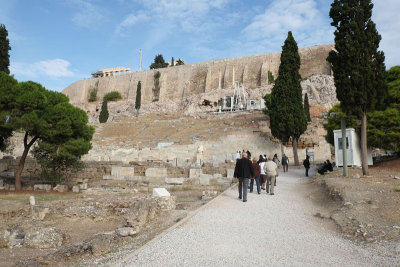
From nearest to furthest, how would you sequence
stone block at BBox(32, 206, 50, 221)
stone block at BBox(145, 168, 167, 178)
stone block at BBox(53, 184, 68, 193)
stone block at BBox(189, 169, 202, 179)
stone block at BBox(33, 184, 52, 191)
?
stone block at BBox(32, 206, 50, 221), stone block at BBox(53, 184, 68, 193), stone block at BBox(33, 184, 52, 191), stone block at BBox(189, 169, 202, 179), stone block at BBox(145, 168, 167, 178)

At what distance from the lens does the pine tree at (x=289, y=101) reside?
23422 millimetres

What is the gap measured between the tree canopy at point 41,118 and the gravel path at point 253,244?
10.5 m

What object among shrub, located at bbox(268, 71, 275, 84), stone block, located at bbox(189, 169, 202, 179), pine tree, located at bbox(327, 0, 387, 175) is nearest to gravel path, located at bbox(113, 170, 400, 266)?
pine tree, located at bbox(327, 0, 387, 175)

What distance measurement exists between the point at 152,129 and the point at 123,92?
142 ft

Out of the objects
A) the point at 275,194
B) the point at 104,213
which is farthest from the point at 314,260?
the point at 104,213

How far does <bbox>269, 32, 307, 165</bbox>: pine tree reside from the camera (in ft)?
76.8

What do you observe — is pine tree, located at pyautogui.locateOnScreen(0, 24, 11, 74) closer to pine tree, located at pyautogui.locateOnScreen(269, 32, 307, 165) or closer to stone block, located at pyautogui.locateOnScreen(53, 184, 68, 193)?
stone block, located at pyautogui.locateOnScreen(53, 184, 68, 193)

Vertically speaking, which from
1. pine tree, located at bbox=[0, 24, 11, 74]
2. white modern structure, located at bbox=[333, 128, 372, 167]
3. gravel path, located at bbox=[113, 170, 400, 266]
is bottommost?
gravel path, located at bbox=[113, 170, 400, 266]

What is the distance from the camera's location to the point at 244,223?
6.60 m

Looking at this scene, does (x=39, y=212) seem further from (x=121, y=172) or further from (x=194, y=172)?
(x=194, y=172)

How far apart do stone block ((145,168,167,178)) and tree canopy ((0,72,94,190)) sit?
412cm

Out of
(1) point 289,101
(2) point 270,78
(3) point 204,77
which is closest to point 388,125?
(1) point 289,101

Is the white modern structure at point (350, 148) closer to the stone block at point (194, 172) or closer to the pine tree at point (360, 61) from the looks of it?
the pine tree at point (360, 61)

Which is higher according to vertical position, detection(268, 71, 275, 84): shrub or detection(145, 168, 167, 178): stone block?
detection(268, 71, 275, 84): shrub
